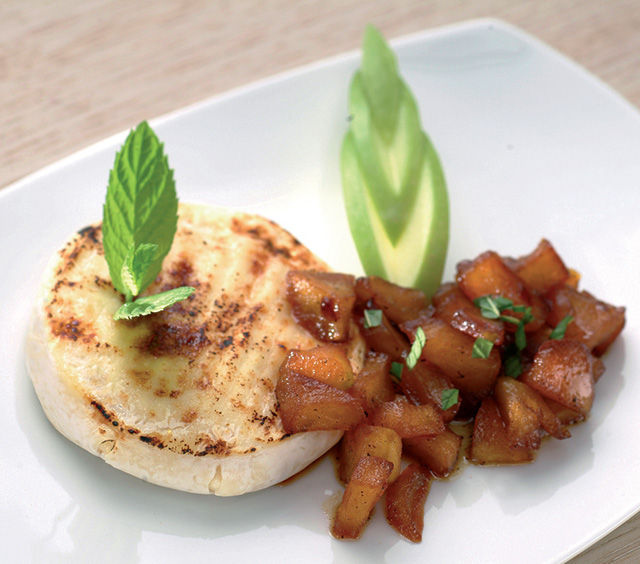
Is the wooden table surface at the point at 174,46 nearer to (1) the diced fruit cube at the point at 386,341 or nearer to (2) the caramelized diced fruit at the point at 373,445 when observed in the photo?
(1) the diced fruit cube at the point at 386,341

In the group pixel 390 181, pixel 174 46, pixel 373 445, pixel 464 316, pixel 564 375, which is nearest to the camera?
pixel 373 445

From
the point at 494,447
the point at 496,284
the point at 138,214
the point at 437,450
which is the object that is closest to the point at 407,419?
the point at 437,450

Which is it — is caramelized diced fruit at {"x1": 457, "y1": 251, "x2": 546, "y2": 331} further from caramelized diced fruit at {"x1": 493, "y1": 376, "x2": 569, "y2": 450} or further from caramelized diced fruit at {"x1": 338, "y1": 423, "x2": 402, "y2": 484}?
caramelized diced fruit at {"x1": 338, "y1": 423, "x2": 402, "y2": 484}

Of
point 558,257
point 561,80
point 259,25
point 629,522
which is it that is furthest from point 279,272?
point 259,25

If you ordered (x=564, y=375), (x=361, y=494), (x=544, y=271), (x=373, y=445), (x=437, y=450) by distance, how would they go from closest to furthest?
(x=361, y=494)
(x=373, y=445)
(x=437, y=450)
(x=564, y=375)
(x=544, y=271)

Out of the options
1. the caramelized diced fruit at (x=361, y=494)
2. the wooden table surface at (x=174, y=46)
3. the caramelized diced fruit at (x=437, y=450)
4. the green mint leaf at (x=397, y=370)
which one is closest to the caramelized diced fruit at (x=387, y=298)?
the green mint leaf at (x=397, y=370)

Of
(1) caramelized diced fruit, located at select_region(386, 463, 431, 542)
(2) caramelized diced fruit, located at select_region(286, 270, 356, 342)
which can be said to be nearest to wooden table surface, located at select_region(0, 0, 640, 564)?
(2) caramelized diced fruit, located at select_region(286, 270, 356, 342)

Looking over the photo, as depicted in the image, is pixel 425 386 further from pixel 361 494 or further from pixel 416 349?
pixel 361 494
